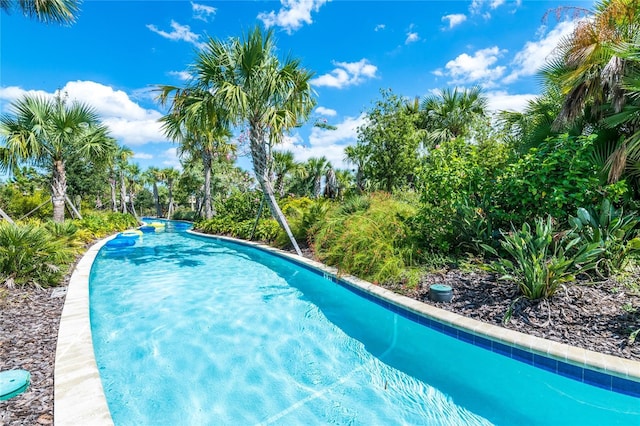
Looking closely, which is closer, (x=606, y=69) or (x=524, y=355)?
(x=524, y=355)

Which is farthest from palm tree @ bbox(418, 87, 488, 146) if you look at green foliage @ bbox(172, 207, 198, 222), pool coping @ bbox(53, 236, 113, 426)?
green foliage @ bbox(172, 207, 198, 222)

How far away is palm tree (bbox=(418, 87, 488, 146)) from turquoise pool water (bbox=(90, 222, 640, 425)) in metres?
11.4

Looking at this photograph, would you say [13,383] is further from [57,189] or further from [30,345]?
[57,189]

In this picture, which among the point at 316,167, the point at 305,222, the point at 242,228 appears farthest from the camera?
the point at 316,167

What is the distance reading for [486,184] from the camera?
521cm

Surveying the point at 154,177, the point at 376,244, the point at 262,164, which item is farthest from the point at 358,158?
the point at 154,177

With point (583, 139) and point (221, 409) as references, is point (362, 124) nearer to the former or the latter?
point (583, 139)

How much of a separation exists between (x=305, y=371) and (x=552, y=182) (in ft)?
14.5

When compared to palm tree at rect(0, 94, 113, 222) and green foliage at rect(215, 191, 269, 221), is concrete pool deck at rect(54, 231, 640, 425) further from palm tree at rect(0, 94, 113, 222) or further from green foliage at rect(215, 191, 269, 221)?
green foliage at rect(215, 191, 269, 221)

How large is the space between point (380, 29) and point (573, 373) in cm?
909

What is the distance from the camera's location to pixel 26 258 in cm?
487

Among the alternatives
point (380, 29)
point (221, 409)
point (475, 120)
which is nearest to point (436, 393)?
point (221, 409)

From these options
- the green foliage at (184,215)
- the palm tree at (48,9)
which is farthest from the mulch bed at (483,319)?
the green foliage at (184,215)

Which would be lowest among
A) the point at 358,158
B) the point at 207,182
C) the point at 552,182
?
the point at 552,182
